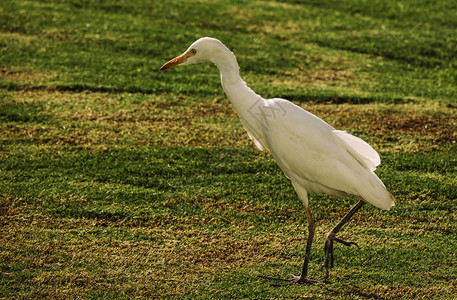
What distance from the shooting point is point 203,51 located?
5.00 m

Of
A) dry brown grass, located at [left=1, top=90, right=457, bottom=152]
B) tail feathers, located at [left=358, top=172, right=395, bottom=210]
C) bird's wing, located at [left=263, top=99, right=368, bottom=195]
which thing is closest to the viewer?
tail feathers, located at [left=358, top=172, right=395, bottom=210]

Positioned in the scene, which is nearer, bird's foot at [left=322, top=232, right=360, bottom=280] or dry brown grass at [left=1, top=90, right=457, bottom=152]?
bird's foot at [left=322, top=232, right=360, bottom=280]

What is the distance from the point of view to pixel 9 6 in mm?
12125

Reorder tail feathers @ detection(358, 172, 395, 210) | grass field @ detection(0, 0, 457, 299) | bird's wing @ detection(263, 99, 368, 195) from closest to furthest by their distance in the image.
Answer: tail feathers @ detection(358, 172, 395, 210)
bird's wing @ detection(263, 99, 368, 195)
grass field @ detection(0, 0, 457, 299)

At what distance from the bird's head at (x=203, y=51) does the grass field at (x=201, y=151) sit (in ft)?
5.32

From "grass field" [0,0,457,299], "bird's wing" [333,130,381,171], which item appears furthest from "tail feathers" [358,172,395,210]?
"grass field" [0,0,457,299]

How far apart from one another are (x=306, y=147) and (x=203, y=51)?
1.16 meters

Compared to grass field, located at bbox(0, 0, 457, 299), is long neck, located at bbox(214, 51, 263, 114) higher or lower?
higher

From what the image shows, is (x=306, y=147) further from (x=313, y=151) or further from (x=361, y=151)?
(x=361, y=151)

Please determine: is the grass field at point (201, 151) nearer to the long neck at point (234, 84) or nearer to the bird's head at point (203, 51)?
the long neck at point (234, 84)

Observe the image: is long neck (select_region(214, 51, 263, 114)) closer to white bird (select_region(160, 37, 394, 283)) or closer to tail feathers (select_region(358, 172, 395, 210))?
white bird (select_region(160, 37, 394, 283))

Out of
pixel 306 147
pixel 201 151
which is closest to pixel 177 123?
pixel 201 151

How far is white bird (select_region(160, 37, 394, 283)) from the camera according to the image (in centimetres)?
487

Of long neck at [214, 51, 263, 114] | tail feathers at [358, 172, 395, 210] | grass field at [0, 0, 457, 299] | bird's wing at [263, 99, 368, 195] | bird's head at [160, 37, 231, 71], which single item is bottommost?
grass field at [0, 0, 457, 299]
